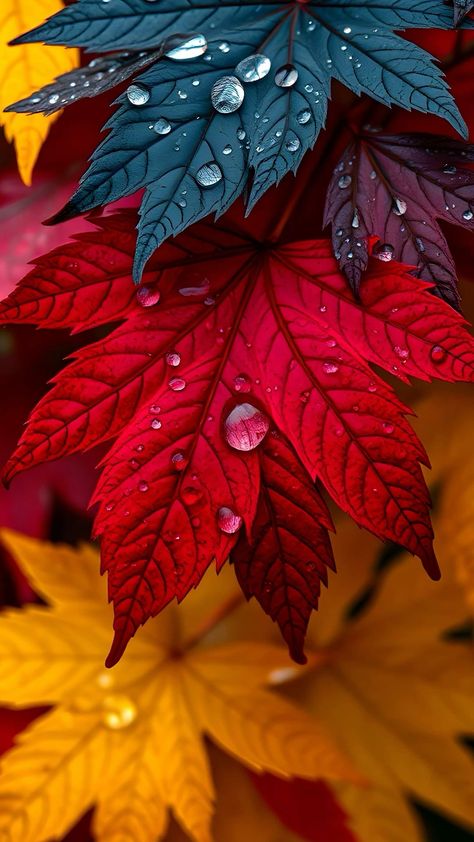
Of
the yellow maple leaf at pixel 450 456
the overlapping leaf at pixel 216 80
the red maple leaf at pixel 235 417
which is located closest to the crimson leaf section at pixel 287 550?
the red maple leaf at pixel 235 417

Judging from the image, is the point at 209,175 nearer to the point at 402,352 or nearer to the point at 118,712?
the point at 402,352

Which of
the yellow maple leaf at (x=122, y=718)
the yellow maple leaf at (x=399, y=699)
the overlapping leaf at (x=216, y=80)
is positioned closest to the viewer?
the overlapping leaf at (x=216, y=80)

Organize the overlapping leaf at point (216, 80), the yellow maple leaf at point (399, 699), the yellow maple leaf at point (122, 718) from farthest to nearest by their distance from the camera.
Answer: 1. the yellow maple leaf at point (399, 699)
2. the yellow maple leaf at point (122, 718)
3. the overlapping leaf at point (216, 80)

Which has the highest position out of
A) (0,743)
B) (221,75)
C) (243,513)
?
(221,75)

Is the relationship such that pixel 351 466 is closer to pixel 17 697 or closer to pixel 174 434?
pixel 174 434

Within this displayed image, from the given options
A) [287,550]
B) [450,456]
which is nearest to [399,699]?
[450,456]

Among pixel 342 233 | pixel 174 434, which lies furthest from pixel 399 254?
pixel 174 434

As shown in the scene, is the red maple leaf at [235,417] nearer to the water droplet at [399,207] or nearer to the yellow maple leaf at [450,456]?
the water droplet at [399,207]
